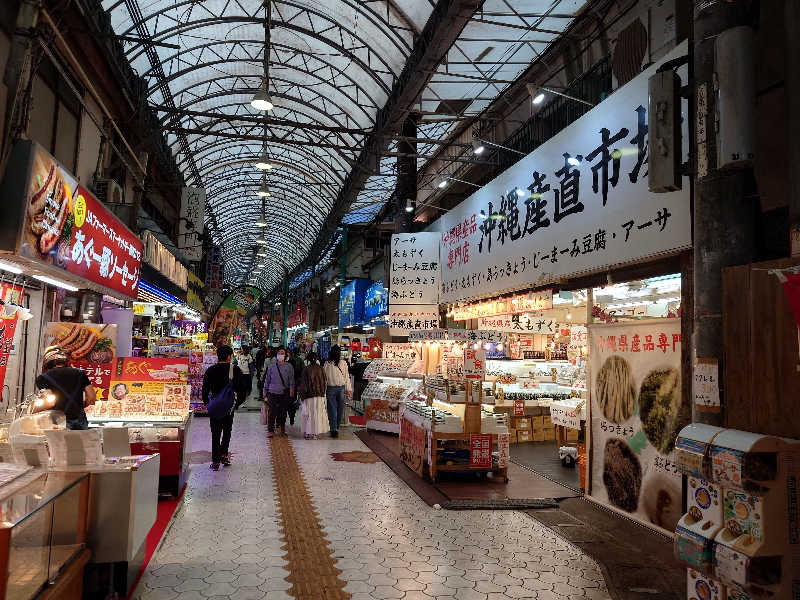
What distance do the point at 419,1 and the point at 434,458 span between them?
7.40m

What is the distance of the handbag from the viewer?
7691 mm

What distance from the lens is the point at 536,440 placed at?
11016mm

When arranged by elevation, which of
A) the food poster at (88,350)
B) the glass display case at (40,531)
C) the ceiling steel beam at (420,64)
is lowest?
the glass display case at (40,531)

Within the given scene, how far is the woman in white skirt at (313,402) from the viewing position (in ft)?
35.4

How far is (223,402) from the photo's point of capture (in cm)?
770

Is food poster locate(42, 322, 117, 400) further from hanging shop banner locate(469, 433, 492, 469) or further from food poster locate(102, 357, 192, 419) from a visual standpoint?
hanging shop banner locate(469, 433, 492, 469)

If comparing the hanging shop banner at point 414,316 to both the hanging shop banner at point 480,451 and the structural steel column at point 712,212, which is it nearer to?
the hanging shop banner at point 480,451

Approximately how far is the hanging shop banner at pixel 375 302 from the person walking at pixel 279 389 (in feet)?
27.7

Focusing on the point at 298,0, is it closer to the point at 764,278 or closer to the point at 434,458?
the point at 434,458

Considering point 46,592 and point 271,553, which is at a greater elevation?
point 46,592

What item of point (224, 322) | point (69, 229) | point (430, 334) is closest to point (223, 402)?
point (69, 229)

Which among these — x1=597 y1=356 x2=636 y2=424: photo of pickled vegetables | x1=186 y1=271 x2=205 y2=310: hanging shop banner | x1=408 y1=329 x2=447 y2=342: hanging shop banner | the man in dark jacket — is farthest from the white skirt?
x1=186 y1=271 x2=205 y2=310: hanging shop banner

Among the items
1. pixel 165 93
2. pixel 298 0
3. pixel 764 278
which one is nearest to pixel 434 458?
pixel 764 278

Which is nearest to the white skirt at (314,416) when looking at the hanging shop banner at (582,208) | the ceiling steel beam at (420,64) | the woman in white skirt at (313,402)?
the woman in white skirt at (313,402)
